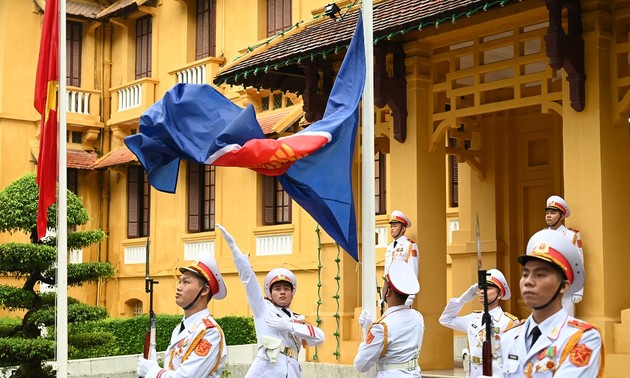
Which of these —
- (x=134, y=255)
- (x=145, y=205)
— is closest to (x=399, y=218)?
(x=134, y=255)

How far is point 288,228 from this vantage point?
2425cm

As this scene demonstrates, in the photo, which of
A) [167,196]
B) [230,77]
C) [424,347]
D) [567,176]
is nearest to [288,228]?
[167,196]

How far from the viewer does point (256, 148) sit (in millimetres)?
9961

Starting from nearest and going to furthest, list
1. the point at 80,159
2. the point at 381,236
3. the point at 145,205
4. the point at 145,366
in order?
the point at 145,366
the point at 381,236
the point at 145,205
the point at 80,159

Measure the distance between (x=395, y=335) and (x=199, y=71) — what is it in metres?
18.8

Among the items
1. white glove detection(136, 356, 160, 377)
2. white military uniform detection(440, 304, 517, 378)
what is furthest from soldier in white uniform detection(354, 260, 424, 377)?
white glove detection(136, 356, 160, 377)

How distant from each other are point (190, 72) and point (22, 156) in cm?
555

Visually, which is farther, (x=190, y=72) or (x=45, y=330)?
(x=190, y=72)

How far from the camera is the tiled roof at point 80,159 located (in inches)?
1178

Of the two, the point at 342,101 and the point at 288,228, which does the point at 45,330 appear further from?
the point at 288,228

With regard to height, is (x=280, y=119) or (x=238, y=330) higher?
(x=280, y=119)

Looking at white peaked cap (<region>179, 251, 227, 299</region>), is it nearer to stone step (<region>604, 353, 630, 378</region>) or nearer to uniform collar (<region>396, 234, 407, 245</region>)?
stone step (<region>604, 353, 630, 378</region>)

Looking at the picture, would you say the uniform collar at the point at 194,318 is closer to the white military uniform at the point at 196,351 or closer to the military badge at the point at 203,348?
the white military uniform at the point at 196,351

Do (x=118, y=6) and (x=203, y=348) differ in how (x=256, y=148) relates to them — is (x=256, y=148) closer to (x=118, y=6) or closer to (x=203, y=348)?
(x=203, y=348)
